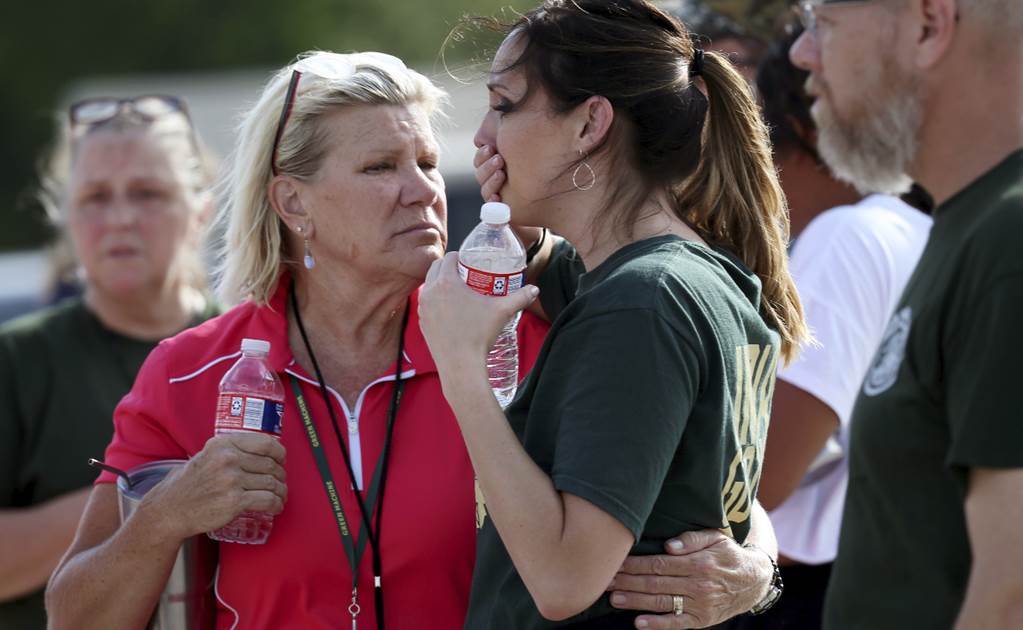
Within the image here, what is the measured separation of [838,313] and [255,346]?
1.47m

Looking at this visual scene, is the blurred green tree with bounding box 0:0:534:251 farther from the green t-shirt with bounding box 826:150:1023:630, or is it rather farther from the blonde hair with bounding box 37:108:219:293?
the green t-shirt with bounding box 826:150:1023:630

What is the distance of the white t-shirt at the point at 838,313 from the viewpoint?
11.2 ft

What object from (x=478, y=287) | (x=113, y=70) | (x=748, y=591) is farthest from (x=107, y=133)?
(x=113, y=70)

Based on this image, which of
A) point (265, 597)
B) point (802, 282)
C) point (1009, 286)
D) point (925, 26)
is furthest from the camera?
point (802, 282)

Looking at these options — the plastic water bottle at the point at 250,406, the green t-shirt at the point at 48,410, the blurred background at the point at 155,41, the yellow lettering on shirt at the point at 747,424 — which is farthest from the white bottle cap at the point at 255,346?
the blurred background at the point at 155,41

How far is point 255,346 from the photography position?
9.81 ft

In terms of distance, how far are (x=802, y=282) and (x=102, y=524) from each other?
1828 mm

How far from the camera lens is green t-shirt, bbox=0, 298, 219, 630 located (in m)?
4.18

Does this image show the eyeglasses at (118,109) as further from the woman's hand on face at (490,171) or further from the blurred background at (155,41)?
the blurred background at (155,41)

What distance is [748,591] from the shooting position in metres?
2.63

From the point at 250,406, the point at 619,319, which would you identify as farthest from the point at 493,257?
the point at 250,406

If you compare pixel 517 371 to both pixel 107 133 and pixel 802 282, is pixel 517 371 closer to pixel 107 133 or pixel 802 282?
pixel 802 282

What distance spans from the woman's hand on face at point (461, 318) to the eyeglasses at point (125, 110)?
2705 millimetres

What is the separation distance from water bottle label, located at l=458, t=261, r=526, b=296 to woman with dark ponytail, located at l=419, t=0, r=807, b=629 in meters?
0.02
